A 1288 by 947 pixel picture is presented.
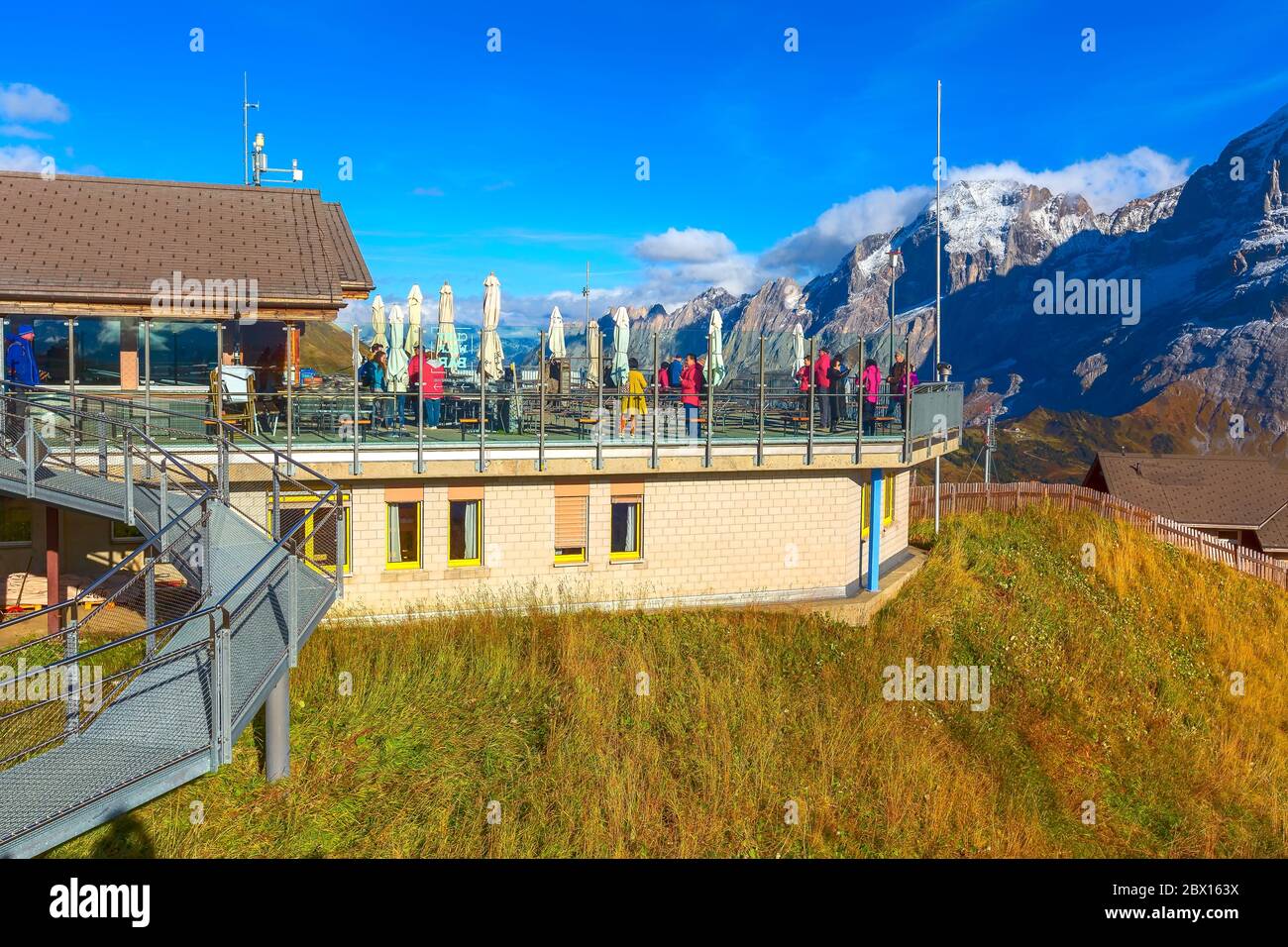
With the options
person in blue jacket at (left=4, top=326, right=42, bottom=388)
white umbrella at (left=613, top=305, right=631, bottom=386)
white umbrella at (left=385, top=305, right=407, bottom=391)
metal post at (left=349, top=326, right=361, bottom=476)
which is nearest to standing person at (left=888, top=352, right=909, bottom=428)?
white umbrella at (left=613, top=305, right=631, bottom=386)

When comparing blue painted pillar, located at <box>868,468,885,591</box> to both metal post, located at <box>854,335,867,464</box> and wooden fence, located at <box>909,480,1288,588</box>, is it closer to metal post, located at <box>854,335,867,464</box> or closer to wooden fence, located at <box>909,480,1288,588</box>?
metal post, located at <box>854,335,867,464</box>

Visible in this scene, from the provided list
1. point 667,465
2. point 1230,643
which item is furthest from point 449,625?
point 1230,643

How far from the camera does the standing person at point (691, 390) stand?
58.1 feet

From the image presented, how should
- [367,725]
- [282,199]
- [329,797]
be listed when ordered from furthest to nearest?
[282,199] → [367,725] → [329,797]

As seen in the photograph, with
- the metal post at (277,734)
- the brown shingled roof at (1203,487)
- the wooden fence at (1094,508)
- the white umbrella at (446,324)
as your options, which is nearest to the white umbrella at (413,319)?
the white umbrella at (446,324)

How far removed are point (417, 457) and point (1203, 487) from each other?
3986cm

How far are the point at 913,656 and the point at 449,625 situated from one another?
8.06 metres

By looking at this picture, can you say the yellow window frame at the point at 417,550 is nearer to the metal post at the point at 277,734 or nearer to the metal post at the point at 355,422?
the metal post at the point at 355,422

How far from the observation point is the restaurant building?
15289 millimetres

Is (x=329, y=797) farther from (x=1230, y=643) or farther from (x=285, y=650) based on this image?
(x=1230, y=643)

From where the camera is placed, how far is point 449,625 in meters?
15.4

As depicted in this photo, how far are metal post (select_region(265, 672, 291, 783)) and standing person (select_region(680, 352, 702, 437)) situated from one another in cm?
881

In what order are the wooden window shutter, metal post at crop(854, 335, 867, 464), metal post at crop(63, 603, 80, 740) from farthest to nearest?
metal post at crop(854, 335, 867, 464), the wooden window shutter, metal post at crop(63, 603, 80, 740)

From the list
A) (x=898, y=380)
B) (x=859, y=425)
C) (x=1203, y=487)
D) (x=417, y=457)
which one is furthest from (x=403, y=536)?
(x=1203, y=487)
